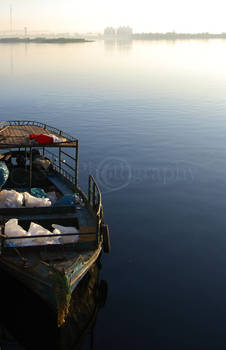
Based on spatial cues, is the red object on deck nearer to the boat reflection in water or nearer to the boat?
the boat

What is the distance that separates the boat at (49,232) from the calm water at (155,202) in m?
2.39

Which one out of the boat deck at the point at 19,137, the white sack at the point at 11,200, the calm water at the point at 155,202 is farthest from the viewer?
the boat deck at the point at 19,137

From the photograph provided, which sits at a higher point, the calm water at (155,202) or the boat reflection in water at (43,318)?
the calm water at (155,202)

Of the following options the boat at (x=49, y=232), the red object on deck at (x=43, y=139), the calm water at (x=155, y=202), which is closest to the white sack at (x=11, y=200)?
the boat at (x=49, y=232)

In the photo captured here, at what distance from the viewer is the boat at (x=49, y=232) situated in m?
15.4

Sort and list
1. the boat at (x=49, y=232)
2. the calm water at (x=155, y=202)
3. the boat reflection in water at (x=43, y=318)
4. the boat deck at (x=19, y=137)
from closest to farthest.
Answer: the boat reflection in water at (x=43, y=318), the boat at (x=49, y=232), the calm water at (x=155, y=202), the boat deck at (x=19, y=137)

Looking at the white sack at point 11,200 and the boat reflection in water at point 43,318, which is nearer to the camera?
the boat reflection in water at point 43,318

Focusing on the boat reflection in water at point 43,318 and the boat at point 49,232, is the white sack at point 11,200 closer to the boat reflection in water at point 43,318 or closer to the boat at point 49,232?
the boat at point 49,232

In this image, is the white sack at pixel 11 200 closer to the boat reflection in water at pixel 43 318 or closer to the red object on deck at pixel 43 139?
the red object on deck at pixel 43 139

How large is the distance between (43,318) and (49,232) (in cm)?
364

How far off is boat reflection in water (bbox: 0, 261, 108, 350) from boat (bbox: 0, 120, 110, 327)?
0.90m

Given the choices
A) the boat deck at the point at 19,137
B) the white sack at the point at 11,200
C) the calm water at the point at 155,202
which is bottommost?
the calm water at the point at 155,202

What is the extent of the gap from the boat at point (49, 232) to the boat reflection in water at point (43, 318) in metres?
0.90

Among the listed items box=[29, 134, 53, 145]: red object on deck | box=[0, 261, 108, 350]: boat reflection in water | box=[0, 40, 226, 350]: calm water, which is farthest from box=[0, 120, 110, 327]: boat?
box=[0, 40, 226, 350]: calm water
